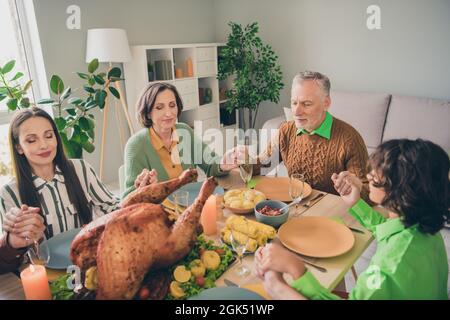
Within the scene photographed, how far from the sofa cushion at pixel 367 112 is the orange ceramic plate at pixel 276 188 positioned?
1878mm

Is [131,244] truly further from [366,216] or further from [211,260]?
[366,216]

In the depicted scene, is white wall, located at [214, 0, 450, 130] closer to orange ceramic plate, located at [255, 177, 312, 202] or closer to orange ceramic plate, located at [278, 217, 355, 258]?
orange ceramic plate, located at [255, 177, 312, 202]

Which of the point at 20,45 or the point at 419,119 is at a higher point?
the point at 20,45

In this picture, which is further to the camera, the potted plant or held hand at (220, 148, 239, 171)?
the potted plant

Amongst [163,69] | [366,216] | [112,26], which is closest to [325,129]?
[366,216]

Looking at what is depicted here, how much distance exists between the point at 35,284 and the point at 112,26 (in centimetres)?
316

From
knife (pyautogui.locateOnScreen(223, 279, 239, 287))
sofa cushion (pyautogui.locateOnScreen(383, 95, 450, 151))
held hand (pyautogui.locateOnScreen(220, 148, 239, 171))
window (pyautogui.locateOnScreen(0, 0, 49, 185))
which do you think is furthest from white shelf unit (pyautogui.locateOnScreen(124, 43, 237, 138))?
knife (pyautogui.locateOnScreen(223, 279, 239, 287))

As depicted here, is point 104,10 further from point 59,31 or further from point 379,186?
point 379,186

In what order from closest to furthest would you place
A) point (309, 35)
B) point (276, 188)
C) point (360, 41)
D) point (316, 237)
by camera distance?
→ point (316, 237) < point (276, 188) < point (360, 41) < point (309, 35)

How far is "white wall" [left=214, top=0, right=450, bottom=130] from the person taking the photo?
299cm

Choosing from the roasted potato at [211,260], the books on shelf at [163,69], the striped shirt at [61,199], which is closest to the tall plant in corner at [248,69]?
the books on shelf at [163,69]

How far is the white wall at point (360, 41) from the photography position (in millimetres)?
2994

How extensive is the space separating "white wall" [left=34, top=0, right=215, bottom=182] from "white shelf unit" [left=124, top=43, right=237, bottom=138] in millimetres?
242

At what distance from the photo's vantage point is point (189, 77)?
12.7ft
